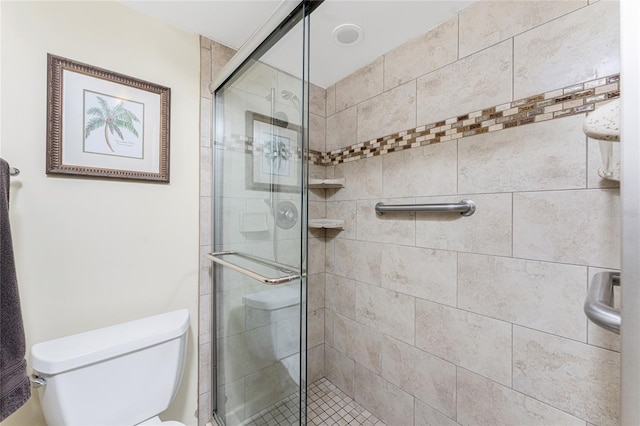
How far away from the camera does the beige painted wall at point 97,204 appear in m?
0.96

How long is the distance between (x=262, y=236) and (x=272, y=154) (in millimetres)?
341

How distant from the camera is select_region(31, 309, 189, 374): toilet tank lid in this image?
0.85m

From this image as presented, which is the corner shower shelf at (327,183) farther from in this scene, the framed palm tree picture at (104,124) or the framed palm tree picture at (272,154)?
the framed palm tree picture at (104,124)

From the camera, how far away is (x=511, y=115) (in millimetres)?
1057

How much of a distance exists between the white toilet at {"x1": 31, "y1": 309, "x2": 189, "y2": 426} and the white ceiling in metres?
1.17

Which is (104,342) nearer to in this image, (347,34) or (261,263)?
(261,263)

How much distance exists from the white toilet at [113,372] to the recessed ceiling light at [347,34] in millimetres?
1576

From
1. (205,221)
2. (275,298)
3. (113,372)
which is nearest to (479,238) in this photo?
(275,298)

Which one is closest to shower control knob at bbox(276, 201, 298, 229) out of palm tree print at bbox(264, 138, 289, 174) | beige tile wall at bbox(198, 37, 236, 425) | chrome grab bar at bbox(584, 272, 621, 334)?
palm tree print at bbox(264, 138, 289, 174)

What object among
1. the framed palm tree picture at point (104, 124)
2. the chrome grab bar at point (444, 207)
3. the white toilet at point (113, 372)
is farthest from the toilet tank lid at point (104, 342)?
the chrome grab bar at point (444, 207)

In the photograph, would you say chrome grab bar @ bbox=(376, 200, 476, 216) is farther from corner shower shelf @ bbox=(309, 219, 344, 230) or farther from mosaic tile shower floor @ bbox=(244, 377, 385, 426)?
mosaic tile shower floor @ bbox=(244, 377, 385, 426)

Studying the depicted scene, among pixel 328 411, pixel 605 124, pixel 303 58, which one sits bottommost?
pixel 328 411

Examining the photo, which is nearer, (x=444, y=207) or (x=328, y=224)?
(x=444, y=207)

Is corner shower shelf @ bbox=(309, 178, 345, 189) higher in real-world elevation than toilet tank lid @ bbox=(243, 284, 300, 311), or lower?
higher
